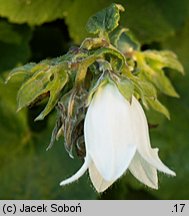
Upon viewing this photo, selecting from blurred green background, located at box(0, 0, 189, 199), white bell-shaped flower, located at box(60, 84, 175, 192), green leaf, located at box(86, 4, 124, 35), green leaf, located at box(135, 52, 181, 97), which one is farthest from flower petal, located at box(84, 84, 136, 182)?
blurred green background, located at box(0, 0, 189, 199)

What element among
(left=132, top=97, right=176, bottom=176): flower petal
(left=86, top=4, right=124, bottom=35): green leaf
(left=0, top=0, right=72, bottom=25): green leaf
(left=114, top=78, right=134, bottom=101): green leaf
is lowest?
(left=0, top=0, right=72, bottom=25): green leaf

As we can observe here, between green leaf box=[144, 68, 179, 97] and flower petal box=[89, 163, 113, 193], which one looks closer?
flower petal box=[89, 163, 113, 193]

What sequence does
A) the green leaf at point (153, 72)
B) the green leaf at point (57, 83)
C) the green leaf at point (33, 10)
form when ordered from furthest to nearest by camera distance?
the green leaf at point (33, 10) → the green leaf at point (153, 72) → the green leaf at point (57, 83)

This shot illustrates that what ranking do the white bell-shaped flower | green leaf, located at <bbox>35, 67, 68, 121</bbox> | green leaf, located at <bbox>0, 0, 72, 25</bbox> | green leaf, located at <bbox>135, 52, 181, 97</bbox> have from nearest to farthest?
the white bell-shaped flower
green leaf, located at <bbox>35, 67, 68, 121</bbox>
green leaf, located at <bbox>135, 52, 181, 97</bbox>
green leaf, located at <bbox>0, 0, 72, 25</bbox>

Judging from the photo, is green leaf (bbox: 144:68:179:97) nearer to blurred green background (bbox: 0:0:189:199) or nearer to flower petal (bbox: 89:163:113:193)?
blurred green background (bbox: 0:0:189:199)

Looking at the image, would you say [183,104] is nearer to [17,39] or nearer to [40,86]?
[17,39]

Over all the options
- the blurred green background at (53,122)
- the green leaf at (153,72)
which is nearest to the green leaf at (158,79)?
the green leaf at (153,72)

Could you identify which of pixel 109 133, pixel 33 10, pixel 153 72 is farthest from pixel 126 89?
pixel 33 10

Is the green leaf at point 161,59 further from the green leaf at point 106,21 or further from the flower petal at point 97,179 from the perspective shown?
the flower petal at point 97,179

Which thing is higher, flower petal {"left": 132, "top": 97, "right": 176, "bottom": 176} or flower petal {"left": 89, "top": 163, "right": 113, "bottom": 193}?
flower petal {"left": 132, "top": 97, "right": 176, "bottom": 176}
